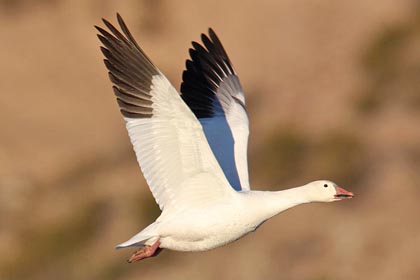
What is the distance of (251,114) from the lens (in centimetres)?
2498

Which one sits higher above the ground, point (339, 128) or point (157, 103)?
point (157, 103)

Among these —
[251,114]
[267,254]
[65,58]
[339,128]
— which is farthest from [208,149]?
[65,58]

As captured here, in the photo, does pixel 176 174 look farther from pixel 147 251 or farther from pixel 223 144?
pixel 223 144

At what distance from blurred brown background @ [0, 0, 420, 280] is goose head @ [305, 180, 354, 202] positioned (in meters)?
5.61

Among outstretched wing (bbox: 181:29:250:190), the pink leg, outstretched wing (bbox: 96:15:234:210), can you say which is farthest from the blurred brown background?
outstretched wing (bbox: 96:15:234:210)

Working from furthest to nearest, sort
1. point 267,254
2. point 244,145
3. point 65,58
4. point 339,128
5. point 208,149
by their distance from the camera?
1. point 65,58
2. point 339,128
3. point 267,254
4. point 244,145
5. point 208,149

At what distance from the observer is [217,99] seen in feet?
39.7

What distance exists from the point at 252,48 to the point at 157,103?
54.3ft

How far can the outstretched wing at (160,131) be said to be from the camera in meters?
10.3

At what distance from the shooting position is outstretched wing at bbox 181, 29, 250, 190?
38.1 ft

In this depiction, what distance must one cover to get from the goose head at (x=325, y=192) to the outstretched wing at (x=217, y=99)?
77 cm

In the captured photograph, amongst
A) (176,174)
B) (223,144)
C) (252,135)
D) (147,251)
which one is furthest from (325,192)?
(252,135)

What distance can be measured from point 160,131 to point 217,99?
1759 millimetres

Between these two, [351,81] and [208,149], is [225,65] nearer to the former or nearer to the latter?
[208,149]
